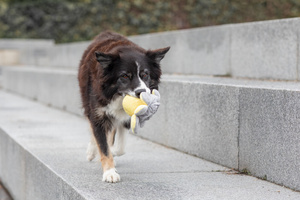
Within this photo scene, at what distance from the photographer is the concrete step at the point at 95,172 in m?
3.62

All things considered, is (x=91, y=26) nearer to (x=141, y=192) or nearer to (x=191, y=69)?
(x=191, y=69)

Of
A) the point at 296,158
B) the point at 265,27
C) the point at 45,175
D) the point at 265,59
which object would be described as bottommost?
the point at 45,175

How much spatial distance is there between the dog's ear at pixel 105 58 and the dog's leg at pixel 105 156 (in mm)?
647

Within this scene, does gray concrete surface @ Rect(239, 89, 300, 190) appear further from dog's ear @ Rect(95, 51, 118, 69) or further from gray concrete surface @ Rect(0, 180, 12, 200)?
gray concrete surface @ Rect(0, 180, 12, 200)

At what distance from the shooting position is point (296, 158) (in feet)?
11.8

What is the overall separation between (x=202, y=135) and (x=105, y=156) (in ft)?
3.77

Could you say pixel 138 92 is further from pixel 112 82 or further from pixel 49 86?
pixel 49 86

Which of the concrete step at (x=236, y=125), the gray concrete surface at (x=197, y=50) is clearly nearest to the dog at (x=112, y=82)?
the concrete step at (x=236, y=125)

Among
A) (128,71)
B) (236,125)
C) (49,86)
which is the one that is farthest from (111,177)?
(49,86)

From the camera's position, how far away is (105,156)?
421 centimetres

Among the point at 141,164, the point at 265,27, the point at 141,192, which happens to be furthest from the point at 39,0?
the point at 141,192

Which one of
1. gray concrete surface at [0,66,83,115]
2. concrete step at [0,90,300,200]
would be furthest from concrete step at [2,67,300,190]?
gray concrete surface at [0,66,83,115]

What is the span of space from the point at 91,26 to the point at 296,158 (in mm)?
14583

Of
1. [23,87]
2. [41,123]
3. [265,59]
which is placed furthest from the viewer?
[23,87]
